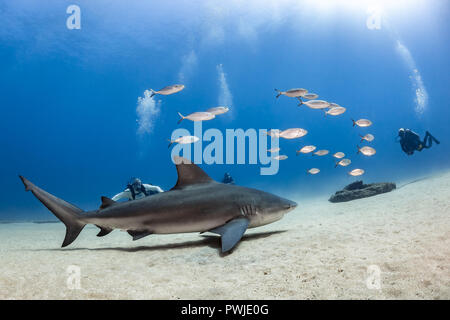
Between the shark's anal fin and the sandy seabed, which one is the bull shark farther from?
the sandy seabed

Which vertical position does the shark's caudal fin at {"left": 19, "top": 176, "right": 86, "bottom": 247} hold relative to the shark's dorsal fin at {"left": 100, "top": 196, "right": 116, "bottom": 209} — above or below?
below

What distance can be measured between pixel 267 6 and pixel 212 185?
153ft

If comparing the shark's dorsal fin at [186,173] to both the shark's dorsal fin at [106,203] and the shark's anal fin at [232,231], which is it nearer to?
the shark's anal fin at [232,231]

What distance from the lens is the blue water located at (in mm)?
44188

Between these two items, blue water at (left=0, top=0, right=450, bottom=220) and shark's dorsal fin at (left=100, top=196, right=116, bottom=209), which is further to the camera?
blue water at (left=0, top=0, right=450, bottom=220)

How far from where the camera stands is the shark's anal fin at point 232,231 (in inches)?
132

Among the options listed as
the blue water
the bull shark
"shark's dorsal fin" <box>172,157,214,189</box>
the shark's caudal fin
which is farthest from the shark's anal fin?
the blue water

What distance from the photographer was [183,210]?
13.4ft

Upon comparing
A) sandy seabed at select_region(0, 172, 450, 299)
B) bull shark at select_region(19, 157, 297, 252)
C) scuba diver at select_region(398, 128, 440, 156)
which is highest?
scuba diver at select_region(398, 128, 440, 156)

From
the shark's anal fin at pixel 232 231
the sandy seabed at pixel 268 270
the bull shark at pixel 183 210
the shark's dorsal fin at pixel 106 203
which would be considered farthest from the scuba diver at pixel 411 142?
the shark's dorsal fin at pixel 106 203

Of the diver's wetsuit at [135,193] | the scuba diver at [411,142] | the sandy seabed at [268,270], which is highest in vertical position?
the scuba diver at [411,142]

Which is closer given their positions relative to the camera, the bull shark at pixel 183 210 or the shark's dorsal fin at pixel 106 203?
the bull shark at pixel 183 210
